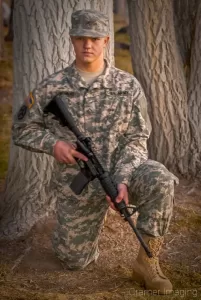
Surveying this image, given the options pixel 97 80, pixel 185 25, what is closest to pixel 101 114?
pixel 97 80

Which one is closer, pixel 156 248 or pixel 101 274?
pixel 156 248

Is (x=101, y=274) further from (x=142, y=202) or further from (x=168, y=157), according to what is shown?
(x=168, y=157)

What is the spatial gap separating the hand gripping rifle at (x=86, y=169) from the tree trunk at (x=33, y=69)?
3.05ft

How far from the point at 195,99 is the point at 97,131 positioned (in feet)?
8.36

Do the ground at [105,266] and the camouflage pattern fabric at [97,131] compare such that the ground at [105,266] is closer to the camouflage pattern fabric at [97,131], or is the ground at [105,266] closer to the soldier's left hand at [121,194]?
the camouflage pattern fabric at [97,131]

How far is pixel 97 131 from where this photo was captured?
13.8ft

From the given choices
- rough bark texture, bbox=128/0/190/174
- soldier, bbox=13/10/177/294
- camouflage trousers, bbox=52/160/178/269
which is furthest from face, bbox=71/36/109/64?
rough bark texture, bbox=128/0/190/174

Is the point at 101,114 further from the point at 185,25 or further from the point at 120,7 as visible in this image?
the point at 120,7

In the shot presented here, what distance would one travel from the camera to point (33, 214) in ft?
16.8

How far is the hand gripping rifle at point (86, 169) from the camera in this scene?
3865mm

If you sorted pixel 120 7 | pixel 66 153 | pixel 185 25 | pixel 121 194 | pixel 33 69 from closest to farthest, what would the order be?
1. pixel 121 194
2. pixel 66 153
3. pixel 33 69
4. pixel 185 25
5. pixel 120 7

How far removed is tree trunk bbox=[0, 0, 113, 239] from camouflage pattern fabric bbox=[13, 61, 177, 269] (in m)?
0.75

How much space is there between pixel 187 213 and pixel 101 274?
1424 mm

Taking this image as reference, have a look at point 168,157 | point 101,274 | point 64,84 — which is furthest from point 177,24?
point 101,274
